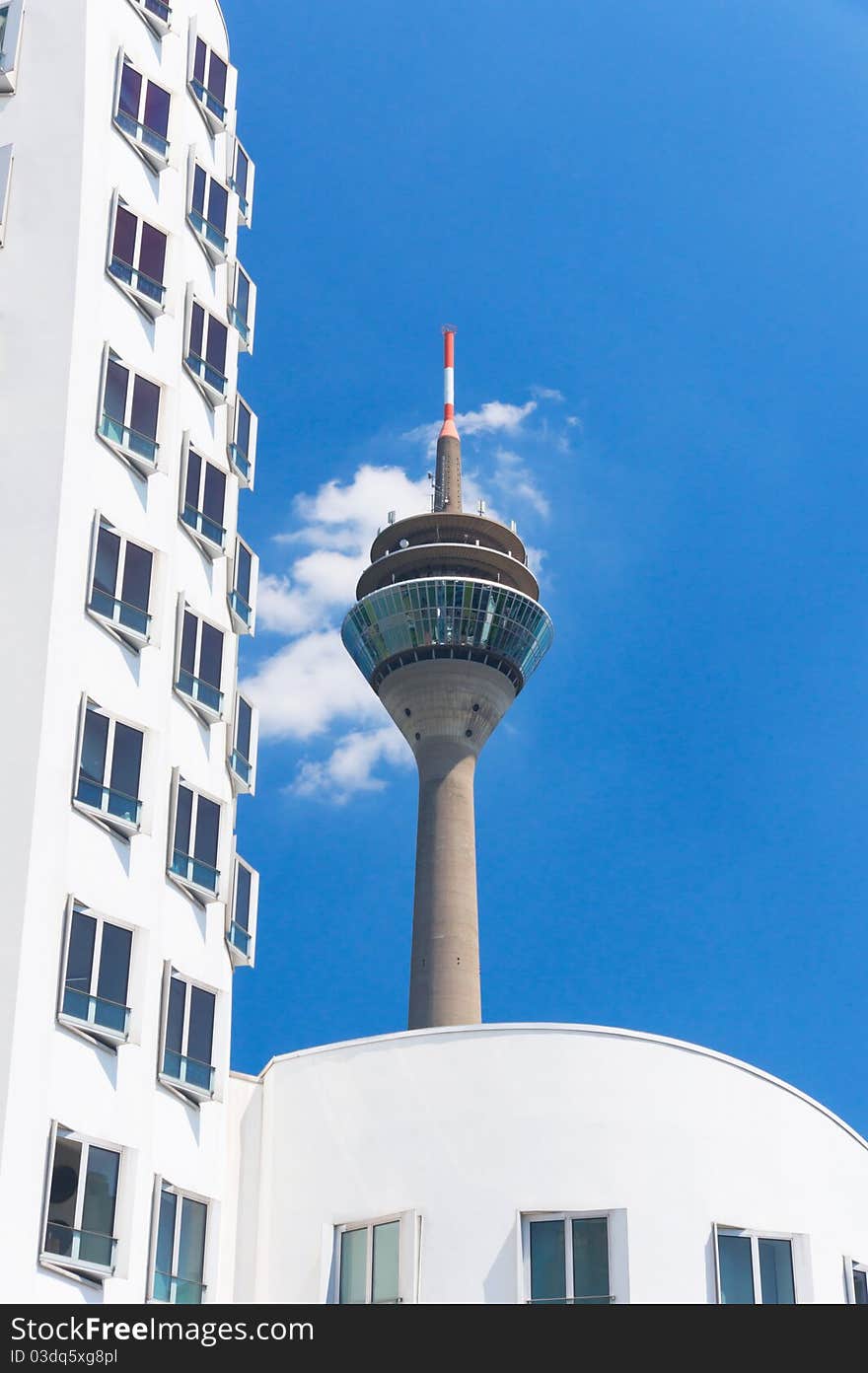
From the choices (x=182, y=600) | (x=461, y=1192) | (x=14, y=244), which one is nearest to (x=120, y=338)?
(x=14, y=244)

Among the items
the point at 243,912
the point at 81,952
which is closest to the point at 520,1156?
the point at 243,912

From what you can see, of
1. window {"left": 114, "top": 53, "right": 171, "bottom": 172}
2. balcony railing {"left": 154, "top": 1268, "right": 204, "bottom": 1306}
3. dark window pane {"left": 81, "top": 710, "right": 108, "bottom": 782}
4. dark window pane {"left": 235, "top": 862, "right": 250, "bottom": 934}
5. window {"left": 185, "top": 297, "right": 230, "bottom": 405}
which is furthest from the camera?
window {"left": 185, "top": 297, "right": 230, "bottom": 405}

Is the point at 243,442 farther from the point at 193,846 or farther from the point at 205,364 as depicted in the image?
the point at 193,846

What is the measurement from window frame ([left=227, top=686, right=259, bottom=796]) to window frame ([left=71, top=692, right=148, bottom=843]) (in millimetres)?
3669

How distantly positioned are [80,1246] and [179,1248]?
3176 millimetres

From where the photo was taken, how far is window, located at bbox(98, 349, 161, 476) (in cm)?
3428

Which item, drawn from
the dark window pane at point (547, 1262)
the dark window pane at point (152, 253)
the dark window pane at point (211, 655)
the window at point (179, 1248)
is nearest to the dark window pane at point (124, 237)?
the dark window pane at point (152, 253)

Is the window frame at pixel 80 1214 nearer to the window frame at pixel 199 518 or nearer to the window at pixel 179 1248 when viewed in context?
the window at pixel 179 1248

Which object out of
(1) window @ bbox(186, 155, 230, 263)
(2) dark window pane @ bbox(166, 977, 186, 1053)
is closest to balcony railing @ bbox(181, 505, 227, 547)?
(1) window @ bbox(186, 155, 230, 263)

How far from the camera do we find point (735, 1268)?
31531 millimetres

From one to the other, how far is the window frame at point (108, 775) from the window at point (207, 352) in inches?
367

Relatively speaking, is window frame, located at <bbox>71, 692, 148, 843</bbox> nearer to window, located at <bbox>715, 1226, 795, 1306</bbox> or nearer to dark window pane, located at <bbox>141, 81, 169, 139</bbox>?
window, located at <bbox>715, 1226, 795, 1306</bbox>

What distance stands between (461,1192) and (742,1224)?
521 centimetres

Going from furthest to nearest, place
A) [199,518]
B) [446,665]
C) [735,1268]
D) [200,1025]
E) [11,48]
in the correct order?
[446,665] < [199,518] < [11,48] < [200,1025] < [735,1268]
